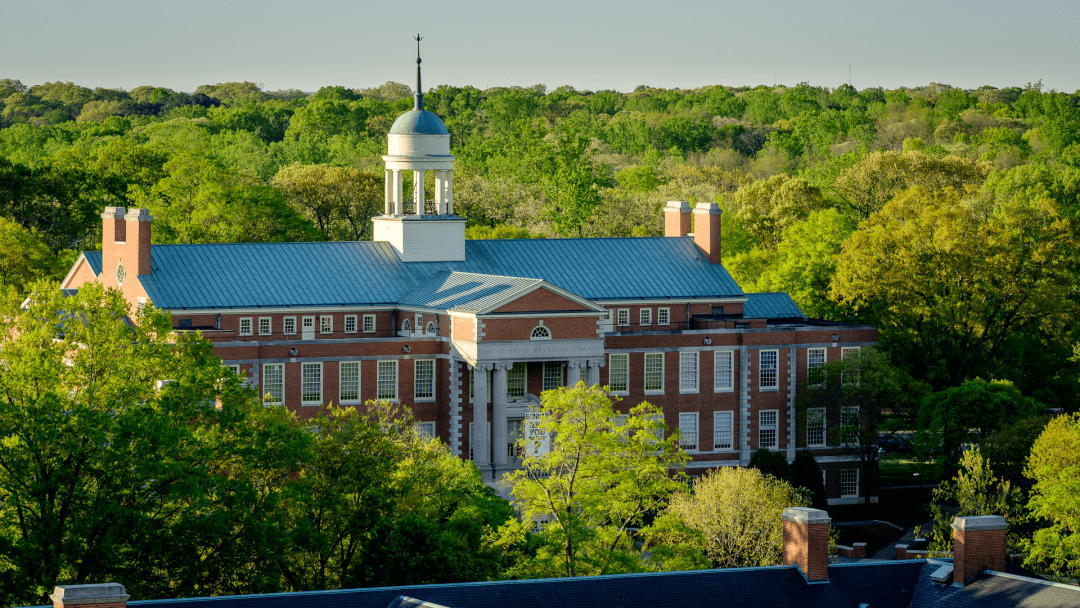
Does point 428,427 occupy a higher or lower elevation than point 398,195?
lower

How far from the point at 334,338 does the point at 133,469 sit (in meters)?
36.5

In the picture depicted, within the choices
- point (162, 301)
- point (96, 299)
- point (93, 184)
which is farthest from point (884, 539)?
point (93, 184)

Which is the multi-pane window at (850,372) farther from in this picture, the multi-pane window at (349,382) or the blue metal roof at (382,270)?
the multi-pane window at (349,382)

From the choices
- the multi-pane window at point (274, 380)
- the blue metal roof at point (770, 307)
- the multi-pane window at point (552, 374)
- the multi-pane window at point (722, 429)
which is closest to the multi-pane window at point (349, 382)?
the multi-pane window at point (274, 380)

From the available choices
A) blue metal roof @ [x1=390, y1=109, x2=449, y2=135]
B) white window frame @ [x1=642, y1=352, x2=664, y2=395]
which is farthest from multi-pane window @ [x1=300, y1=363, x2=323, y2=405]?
blue metal roof @ [x1=390, y1=109, x2=449, y2=135]

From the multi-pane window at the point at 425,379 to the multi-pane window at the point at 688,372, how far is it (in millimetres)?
12634

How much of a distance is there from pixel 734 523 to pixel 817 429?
2830 centimetres

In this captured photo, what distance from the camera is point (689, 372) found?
95562 millimetres

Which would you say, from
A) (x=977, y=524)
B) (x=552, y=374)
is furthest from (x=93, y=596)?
(x=552, y=374)

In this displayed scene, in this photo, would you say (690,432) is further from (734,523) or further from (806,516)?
(806,516)

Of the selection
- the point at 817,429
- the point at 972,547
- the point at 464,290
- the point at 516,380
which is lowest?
the point at 817,429

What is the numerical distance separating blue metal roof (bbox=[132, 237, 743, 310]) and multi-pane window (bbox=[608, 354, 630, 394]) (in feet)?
17.6

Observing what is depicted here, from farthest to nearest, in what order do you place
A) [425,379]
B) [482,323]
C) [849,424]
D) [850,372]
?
[849,424]
[850,372]
[425,379]
[482,323]

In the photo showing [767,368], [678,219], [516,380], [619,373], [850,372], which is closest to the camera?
[516,380]
